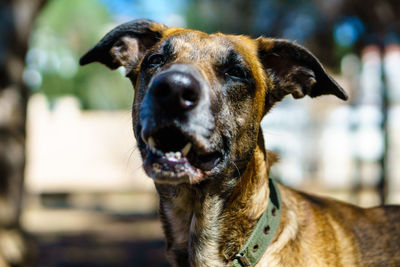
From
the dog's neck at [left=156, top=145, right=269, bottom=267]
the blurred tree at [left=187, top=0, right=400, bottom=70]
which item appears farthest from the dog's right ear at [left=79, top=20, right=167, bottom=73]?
the blurred tree at [left=187, top=0, right=400, bottom=70]

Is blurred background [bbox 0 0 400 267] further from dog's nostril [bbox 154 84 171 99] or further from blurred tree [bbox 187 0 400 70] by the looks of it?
dog's nostril [bbox 154 84 171 99]

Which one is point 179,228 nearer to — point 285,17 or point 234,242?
point 234,242

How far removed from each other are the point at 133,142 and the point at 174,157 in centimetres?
1252

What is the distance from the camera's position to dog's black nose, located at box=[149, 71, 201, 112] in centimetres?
260

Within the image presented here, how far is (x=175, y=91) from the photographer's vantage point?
102 inches

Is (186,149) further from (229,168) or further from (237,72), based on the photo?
(237,72)

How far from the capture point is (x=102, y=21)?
38.3 meters

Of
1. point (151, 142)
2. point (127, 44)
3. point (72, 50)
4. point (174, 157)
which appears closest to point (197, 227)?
point (174, 157)

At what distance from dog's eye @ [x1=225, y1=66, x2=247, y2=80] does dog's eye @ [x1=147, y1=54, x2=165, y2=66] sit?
429mm

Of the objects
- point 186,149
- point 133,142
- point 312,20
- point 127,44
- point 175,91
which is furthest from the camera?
point 133,142

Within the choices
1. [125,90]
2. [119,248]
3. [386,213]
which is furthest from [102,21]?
[386,213]

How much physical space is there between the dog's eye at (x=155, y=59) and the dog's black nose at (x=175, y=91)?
56cm

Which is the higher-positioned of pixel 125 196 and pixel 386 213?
pixel 386 213

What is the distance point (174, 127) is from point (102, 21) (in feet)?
122
